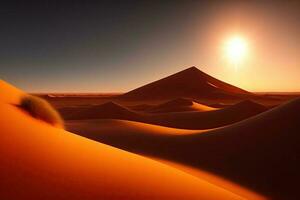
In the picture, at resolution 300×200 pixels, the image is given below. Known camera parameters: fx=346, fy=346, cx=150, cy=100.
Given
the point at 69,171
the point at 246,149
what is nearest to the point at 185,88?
the point at 246,149

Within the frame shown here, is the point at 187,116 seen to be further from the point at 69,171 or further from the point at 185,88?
the point at 185,88

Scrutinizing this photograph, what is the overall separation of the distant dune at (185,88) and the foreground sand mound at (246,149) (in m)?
78.9

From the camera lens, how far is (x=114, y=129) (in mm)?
16906

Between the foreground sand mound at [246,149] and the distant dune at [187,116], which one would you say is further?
the distant dune at [187,116]

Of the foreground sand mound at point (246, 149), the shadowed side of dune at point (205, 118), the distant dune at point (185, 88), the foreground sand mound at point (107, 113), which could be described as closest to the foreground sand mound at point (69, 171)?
the foreground sand mound at point (246, 149)

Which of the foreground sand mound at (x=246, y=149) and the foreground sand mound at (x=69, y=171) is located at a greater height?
the foreground sand mound at (x=246, y=149)

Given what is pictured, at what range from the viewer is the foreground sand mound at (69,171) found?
12.9ft

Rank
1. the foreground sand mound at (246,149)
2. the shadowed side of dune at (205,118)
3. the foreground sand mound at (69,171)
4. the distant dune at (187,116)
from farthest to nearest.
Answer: the distant dune at (187,116)
the shadowed side of dune at (205,118)
the foreground sand mound at (246,149)
the foreground sand mound at (69,171)

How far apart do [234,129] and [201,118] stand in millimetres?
16676

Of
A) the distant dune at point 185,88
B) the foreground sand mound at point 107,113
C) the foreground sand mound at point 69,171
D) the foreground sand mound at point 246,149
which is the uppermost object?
the distant dune at point 185,88

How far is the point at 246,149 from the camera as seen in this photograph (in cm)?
1163

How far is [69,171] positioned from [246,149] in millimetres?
8351

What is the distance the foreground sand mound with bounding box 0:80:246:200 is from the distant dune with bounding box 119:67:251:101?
87.6 m

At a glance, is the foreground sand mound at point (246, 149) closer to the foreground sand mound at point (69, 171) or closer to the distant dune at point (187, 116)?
the foreground sand mound at point (69, 171)
